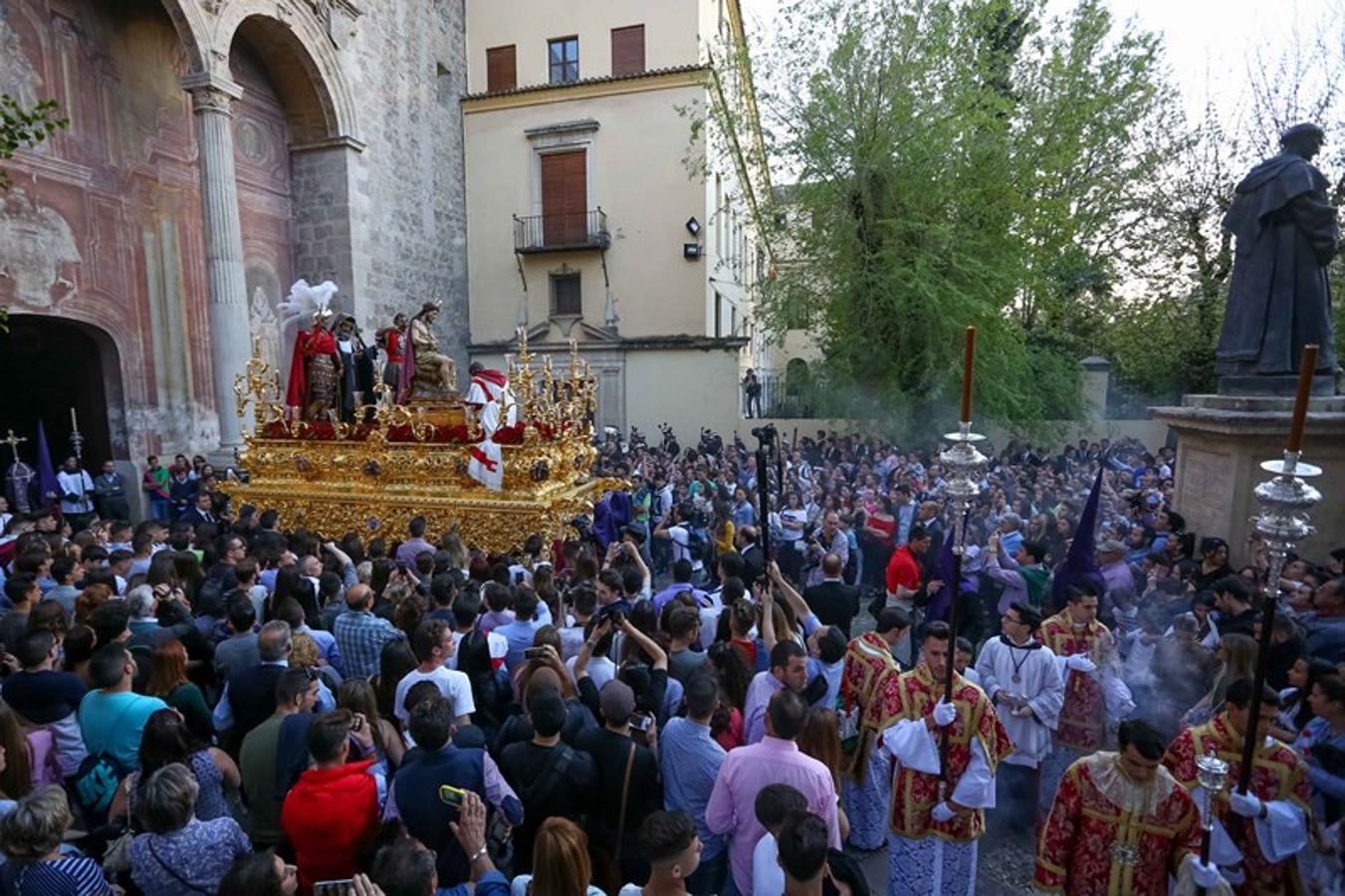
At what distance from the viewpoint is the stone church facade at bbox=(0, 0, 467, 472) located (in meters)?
11.8

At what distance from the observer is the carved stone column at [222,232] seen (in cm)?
1270

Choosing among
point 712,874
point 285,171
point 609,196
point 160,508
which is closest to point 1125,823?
point 712,874

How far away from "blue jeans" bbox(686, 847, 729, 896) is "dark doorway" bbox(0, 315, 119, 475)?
1398 cm

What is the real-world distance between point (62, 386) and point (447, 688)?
14.7 meters

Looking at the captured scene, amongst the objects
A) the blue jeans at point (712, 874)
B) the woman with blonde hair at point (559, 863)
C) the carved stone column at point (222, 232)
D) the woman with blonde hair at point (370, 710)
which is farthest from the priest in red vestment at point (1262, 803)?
the carved stone column at point (222, 232)

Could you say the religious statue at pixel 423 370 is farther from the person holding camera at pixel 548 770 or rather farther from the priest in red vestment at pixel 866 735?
the person holding camera at pixel 548 770

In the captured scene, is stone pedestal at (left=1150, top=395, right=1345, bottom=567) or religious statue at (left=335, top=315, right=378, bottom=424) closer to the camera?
stone pedestal at (left=1150, top=395, right=1345, bottom=567)

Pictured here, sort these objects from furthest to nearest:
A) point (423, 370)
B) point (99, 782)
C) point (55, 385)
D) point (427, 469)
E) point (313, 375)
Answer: point (55, 385) → point (313, 375) → point (423, 370) → point (427, 469) → point (99, 782)

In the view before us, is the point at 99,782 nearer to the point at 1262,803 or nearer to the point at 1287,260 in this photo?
the point at 1262,803

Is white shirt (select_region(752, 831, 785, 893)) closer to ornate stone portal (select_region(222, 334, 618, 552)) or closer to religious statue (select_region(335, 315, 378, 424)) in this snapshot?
ornate stone portal (select_region(222, 334, 618, 552))

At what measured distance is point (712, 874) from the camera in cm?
345

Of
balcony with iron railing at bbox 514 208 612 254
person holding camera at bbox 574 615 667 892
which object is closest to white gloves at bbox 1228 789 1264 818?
person holding camera at bbox 574 615 667 892

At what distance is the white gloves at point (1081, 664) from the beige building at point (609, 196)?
15.6m

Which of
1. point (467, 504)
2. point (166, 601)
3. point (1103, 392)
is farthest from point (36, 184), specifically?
point (1103, 392)
